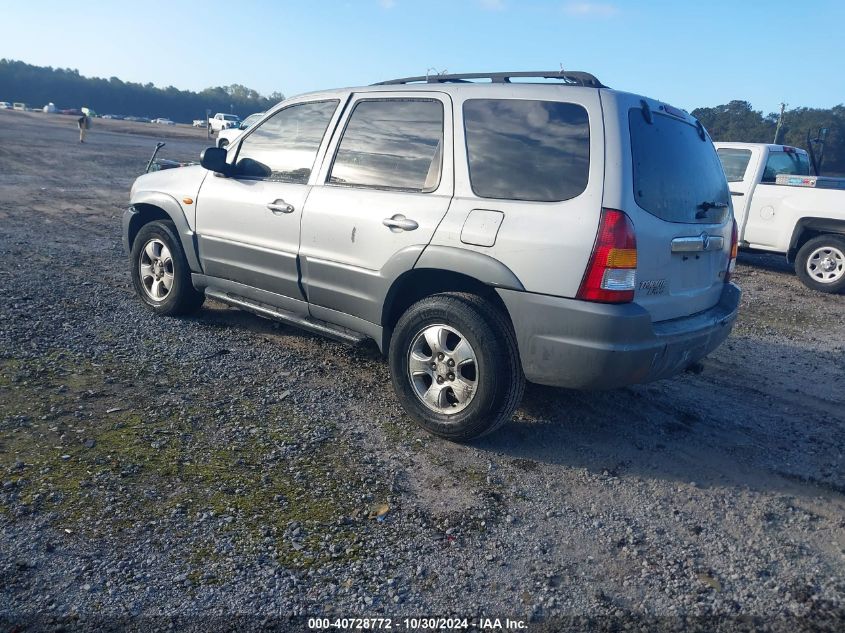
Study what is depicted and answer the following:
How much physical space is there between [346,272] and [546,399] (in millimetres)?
A: 1622

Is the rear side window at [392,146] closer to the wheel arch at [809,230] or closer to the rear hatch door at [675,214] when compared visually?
the rear hatch door at [675,214]

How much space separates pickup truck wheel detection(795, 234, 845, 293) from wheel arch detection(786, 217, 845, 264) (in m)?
0.12

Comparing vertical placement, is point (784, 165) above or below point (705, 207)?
above

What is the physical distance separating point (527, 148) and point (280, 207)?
1.90 m

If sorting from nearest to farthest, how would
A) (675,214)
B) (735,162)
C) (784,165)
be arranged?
(675,214) → (735,162) → (784,165)

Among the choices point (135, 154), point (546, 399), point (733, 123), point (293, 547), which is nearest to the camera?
point (293, 547)

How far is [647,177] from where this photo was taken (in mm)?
3717

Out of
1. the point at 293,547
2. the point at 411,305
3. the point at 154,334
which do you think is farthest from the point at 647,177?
→ the point at 154,334

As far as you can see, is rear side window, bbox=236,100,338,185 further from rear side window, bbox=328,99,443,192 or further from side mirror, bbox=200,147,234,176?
rear side window, bbox=328,99,443,192

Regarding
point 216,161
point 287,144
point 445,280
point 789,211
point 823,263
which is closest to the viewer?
point 445,280

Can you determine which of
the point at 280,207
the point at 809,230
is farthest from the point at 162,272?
the point at 809,230

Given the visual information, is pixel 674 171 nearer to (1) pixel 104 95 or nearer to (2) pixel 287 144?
(2) pixel 287 144

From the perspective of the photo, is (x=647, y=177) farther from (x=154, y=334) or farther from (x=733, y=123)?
(x=733, y=123)

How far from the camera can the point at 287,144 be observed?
5.10 metres
